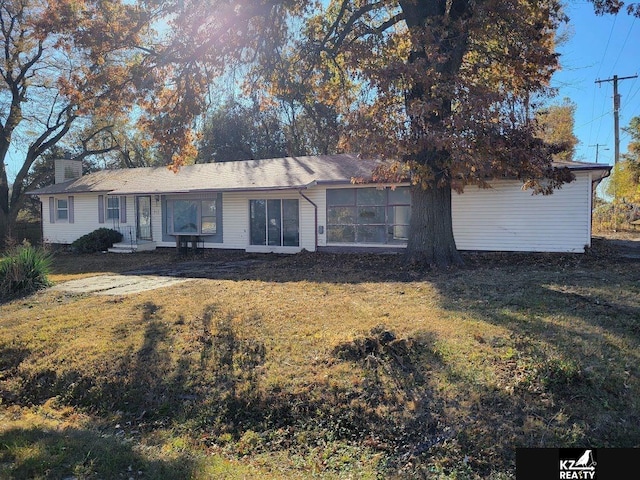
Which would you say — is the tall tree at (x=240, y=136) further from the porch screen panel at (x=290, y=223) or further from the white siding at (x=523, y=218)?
the white siding at (x=523, y=218)

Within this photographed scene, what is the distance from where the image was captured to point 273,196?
16812 mm

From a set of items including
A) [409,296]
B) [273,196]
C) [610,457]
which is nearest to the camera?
[610,457]

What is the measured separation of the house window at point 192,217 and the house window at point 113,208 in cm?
334

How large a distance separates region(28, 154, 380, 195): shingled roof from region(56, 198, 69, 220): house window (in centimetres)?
63

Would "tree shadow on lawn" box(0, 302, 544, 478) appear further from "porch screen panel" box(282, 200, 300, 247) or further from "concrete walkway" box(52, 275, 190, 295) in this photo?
"porch screen panel" box(282, 200, 300, 247)

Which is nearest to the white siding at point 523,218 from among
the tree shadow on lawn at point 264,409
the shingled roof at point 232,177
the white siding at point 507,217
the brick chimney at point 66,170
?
the white siding at point 507,217

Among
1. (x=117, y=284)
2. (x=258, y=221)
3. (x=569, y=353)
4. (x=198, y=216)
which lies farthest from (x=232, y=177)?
(x=569, y=353)

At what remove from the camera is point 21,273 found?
32.3ft

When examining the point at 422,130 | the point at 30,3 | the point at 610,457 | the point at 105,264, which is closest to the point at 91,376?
the point at 610,457

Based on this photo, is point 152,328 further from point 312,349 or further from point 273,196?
point 273,196

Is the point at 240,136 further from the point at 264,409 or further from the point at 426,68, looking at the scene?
the point at 264,409

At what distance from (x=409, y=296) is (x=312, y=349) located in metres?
3.25

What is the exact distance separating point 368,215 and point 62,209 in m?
16.3
